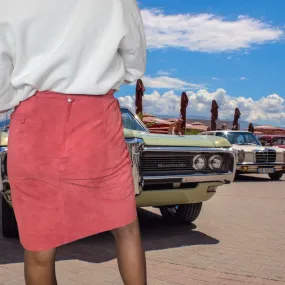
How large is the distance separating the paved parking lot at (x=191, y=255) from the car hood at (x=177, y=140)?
0.97 metres

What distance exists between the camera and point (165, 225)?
548 centimetres

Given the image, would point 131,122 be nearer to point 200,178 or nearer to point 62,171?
point 200,178

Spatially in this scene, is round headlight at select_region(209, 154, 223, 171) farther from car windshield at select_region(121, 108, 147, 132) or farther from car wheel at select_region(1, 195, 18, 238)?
car wheel at select_region(1, 195, 18, 238)

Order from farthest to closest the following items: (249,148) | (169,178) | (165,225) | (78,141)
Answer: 1. (249,148)
2. (165,225)
3. (169,178)
4. (78,141)

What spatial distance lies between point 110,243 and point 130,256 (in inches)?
103

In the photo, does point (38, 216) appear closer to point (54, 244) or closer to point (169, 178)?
point (54, 244)

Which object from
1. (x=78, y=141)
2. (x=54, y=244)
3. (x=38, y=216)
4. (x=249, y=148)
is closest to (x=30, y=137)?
(x=78, y=141)

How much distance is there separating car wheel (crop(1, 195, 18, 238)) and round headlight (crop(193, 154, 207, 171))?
1868 millimetres

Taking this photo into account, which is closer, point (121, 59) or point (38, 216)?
point (38, 216)

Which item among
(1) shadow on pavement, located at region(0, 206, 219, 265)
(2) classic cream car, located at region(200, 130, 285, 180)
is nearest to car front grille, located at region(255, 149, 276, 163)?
(2) classic cream car, located at region(200, 130, 285, 180)

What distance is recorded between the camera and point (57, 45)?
1.86 metres

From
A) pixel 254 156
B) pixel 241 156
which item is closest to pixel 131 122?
pixel 241 156

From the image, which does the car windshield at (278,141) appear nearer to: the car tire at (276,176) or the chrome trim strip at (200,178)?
the car tire at (276,176)

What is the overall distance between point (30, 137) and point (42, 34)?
0.42 metres
